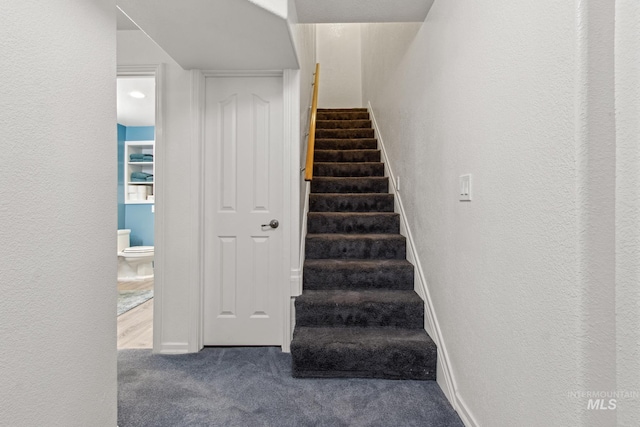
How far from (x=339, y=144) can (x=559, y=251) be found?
316cm

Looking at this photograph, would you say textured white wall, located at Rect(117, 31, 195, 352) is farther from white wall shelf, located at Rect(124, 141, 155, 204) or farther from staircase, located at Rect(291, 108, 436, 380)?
white wall shelf, located at Rect(124, 141, 155, 204)

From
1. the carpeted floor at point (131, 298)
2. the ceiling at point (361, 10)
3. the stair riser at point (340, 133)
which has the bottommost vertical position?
the carpeted floor at point (131, 298)

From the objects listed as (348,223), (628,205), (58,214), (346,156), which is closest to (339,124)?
(346,156)

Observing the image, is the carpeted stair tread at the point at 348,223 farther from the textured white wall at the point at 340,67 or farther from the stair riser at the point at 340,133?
the textured white wall at the point at 340,67

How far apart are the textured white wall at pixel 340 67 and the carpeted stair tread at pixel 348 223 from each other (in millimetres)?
3030

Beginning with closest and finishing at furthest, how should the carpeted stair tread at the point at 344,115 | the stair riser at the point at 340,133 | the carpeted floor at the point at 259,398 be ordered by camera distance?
the carpeted floor at the point at 259,398
the stair riser at the point at 340,133
the carpeted stair tread at the point at 344,115

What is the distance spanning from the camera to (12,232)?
2.97 ft

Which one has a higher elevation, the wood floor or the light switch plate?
the light switch plate

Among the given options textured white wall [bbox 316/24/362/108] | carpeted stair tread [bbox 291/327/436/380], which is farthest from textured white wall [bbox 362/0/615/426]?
textured white wall [bbox 316/24/362/108]

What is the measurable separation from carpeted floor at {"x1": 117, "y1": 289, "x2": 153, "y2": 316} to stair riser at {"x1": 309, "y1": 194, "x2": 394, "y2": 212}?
2128 mm

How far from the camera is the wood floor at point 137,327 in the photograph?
2.48 metres

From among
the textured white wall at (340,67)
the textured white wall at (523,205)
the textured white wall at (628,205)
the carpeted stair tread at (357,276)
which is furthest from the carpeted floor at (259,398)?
the textured white wall at (340,67)

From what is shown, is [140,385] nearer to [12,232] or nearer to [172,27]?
[12,232]

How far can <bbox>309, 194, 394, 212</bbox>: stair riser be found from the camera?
304 cm
